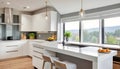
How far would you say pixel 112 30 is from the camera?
3680 mm

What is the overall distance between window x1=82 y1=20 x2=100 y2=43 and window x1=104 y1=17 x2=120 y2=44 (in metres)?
0.31

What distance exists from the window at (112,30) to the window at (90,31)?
31 centimetres

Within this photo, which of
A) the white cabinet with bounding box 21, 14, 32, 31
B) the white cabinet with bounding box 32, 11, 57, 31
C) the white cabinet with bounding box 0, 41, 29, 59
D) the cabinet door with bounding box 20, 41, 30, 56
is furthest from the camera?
the white cabinet with bounding box 21, 14, 32, 31

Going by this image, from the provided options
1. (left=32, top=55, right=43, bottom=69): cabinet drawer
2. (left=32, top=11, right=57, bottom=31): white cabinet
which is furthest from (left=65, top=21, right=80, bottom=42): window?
(left=32, top=55, right=43, bottom=69): cabinet drawer

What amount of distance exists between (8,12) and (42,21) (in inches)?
71.3

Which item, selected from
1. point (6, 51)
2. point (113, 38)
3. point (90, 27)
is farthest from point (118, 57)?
point (6, 51)

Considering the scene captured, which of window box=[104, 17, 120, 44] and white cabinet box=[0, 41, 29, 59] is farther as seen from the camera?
white cabinet box=[0, 41, 29, 59]

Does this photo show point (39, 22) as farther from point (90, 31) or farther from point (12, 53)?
point (90, 31)

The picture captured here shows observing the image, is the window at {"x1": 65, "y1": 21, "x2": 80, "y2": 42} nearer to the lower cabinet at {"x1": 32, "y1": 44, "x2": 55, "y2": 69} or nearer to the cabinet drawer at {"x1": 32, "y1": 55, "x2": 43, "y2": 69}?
the lower cabinet at {"x1": 32, "y1": 44, "x2": 55, "y2": 69}

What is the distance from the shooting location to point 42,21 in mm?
5398

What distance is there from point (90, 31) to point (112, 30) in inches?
31.9

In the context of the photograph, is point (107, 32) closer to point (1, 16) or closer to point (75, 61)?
point (75, 61)

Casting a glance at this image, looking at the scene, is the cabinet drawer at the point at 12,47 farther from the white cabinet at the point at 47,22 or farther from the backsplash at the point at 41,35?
the white cabinet at the point at 47,22

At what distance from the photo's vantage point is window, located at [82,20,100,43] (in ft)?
13.3
